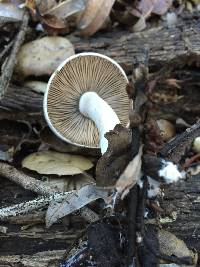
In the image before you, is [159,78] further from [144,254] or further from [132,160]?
[144,254]

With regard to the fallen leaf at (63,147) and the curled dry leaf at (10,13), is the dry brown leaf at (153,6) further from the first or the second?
the fallen leaf at (63,147)

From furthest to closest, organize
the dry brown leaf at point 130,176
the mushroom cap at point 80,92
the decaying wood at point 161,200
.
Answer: the mushroom cap at point 80,92
the decaying wood at point 161,200
the dry brown leaf at point 130,176

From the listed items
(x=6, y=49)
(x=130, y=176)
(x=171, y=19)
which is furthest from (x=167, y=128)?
(x=6, y=49)

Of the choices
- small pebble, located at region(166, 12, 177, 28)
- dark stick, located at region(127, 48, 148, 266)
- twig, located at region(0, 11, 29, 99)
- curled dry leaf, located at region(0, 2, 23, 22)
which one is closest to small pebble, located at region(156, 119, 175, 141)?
small pebble, located at region(166, 12, 177, 28)

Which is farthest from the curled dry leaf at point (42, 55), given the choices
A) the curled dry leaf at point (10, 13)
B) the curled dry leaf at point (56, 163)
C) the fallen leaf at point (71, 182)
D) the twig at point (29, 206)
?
the twig at point (29, 206)

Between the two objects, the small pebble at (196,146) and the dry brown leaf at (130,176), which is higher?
the small pebble at (196,146)

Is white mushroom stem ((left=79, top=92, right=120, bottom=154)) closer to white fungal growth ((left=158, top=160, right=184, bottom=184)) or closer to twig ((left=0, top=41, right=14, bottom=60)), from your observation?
white fungal growth ((left=158, top=160, right=184, bottom=184))

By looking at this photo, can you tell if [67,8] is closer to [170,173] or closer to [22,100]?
[22,100]
